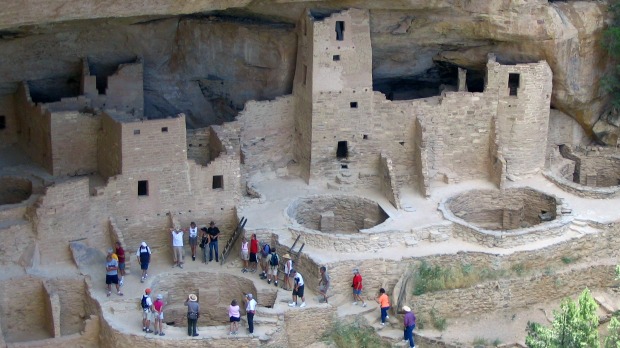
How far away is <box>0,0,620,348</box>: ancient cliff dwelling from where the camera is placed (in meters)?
28.4

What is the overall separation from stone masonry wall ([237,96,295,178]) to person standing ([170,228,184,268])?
3366 mm

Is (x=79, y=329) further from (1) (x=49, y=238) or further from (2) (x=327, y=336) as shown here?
(2) (x=327, y=336)

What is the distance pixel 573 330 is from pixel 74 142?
1157cm

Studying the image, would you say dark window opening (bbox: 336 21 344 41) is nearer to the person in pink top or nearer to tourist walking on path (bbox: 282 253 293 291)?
tourist walking on path (bbox: 282 253 293 291)

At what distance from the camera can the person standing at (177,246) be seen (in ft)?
96.1

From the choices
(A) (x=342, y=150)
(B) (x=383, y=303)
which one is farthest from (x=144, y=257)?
(A) (x=342, y=150)

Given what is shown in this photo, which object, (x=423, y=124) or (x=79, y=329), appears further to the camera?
(x=423, y=124)

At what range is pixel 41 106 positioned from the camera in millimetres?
30797

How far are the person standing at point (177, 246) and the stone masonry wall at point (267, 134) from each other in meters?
3.37

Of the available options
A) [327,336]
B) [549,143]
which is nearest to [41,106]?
[327,336]

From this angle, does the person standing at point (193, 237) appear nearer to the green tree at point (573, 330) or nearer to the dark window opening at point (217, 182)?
the dark window opening at point (217, 182)

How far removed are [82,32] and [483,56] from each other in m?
9.17

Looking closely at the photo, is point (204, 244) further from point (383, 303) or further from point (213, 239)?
point (383, 303)

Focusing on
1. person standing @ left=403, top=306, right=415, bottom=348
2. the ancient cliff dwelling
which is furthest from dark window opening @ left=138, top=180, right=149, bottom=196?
person standing @ left=403, top=306, right=415, bottom=348
